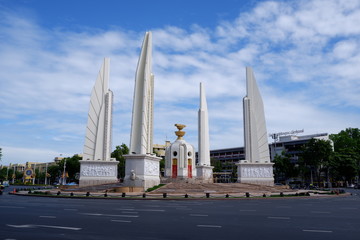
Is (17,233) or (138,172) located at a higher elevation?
(138,172)

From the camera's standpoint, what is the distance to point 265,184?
3934 centimetres

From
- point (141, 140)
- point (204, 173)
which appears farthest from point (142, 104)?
point (204, 173)

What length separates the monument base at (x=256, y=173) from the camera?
39.7 meters

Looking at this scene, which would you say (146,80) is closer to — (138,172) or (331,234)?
(138,172)

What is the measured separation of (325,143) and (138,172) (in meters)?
39.1

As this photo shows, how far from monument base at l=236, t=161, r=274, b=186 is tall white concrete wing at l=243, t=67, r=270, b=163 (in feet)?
2.32

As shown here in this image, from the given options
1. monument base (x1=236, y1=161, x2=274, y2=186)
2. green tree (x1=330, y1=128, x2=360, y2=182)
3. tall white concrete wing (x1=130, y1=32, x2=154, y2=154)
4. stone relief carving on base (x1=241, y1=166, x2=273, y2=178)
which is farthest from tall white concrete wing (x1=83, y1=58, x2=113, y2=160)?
green tree (x1=330, y1=128, x2=360, y2=182)

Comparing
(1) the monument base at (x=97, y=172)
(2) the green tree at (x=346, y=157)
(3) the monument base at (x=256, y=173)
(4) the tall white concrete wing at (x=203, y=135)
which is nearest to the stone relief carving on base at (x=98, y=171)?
(1) the monument base at (x=97, y=172)

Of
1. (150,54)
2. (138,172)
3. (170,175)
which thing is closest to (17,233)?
(138,172)

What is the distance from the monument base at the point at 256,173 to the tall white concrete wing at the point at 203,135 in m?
9.89

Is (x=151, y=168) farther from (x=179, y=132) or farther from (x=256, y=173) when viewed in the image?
(x=179, y=132)

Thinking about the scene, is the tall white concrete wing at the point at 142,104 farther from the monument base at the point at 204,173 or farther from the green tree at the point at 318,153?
the green tree at the point at 318,153

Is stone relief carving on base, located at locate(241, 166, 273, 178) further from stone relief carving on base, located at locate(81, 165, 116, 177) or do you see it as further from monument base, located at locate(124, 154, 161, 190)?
stone relief carving on base, located at locate(81, 165, 116, 177)

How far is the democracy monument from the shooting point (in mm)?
32375
